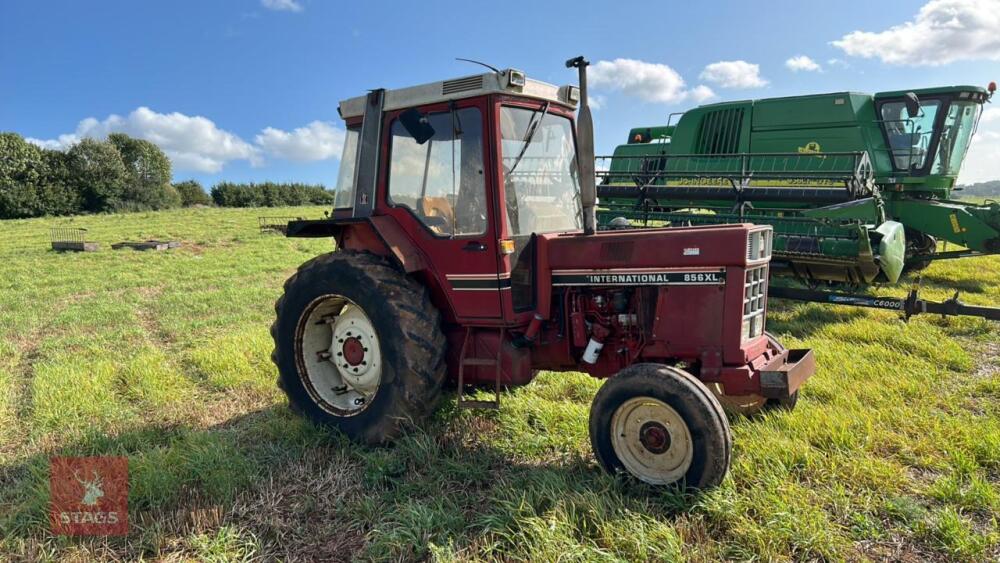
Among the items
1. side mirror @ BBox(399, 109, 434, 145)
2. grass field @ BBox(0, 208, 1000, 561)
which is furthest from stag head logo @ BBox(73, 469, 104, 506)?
side mirror @ BBox(399, 109, 434, 145)

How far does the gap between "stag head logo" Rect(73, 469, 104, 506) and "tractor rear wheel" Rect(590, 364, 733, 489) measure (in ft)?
9.29

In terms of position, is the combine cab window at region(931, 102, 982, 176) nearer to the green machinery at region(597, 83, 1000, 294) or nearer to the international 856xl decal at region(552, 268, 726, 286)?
the green machinery at region(597, 83, 1000, 294)

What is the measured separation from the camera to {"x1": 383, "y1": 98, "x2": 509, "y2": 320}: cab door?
370 centimetres

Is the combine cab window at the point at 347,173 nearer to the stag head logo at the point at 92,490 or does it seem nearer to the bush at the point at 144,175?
the stag head logo at the point at 92,490

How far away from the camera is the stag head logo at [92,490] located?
333 cm

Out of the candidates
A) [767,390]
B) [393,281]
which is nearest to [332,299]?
[393,281]

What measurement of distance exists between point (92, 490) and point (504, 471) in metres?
2.39

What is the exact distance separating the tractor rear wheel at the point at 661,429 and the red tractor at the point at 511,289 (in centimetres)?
1

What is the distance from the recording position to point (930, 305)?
609 cm

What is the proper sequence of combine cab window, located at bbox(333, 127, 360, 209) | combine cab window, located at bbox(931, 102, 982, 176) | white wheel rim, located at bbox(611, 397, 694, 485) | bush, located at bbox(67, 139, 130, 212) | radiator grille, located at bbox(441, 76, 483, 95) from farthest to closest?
bush, located at bbox(67, 139, 130, 212), combine cab window, located at bbox(931, 102, 982, 176), combine cab window, located at bbox(333, 127, 360, 209), radiator grille, located at bbox(441, 76, 483, 95), white wheel rim, located at bbox(611, 397, 694, 485)

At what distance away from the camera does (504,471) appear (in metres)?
3.64

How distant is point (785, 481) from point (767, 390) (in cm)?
50

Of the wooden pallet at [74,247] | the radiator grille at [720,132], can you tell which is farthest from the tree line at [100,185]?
the radiator grille at [720,132]

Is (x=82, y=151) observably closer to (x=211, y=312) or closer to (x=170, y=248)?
(x=170, y=248)
